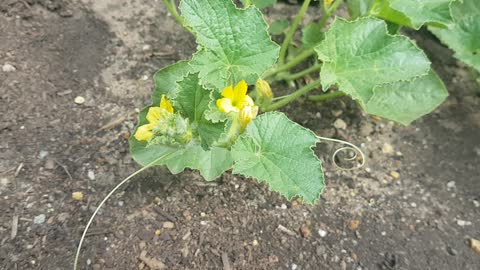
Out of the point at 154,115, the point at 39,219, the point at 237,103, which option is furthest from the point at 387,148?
the point at 39,219

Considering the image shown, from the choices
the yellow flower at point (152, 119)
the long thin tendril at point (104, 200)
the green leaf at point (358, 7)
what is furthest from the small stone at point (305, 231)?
the green leaf at point (358, 7)

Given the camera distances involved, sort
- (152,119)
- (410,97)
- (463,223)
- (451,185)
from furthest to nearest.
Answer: (410,97) < (451,185) < (463,223) < (152,119)

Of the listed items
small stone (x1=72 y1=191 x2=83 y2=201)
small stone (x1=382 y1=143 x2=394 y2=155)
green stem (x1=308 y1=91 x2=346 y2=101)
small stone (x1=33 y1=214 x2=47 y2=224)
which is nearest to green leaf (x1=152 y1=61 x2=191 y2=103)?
small stone (x1=72 y1=191 x2=83 y2=201)

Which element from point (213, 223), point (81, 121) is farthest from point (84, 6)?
point (213, 223)

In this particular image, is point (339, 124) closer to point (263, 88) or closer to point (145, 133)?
point (263, 88)

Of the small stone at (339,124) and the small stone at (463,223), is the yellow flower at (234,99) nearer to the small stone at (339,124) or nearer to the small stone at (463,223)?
the small stone at (339,124)

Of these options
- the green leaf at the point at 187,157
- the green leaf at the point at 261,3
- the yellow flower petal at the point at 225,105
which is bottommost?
the green leaf at the point at 187,157

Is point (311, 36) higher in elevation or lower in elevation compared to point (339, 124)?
higher
